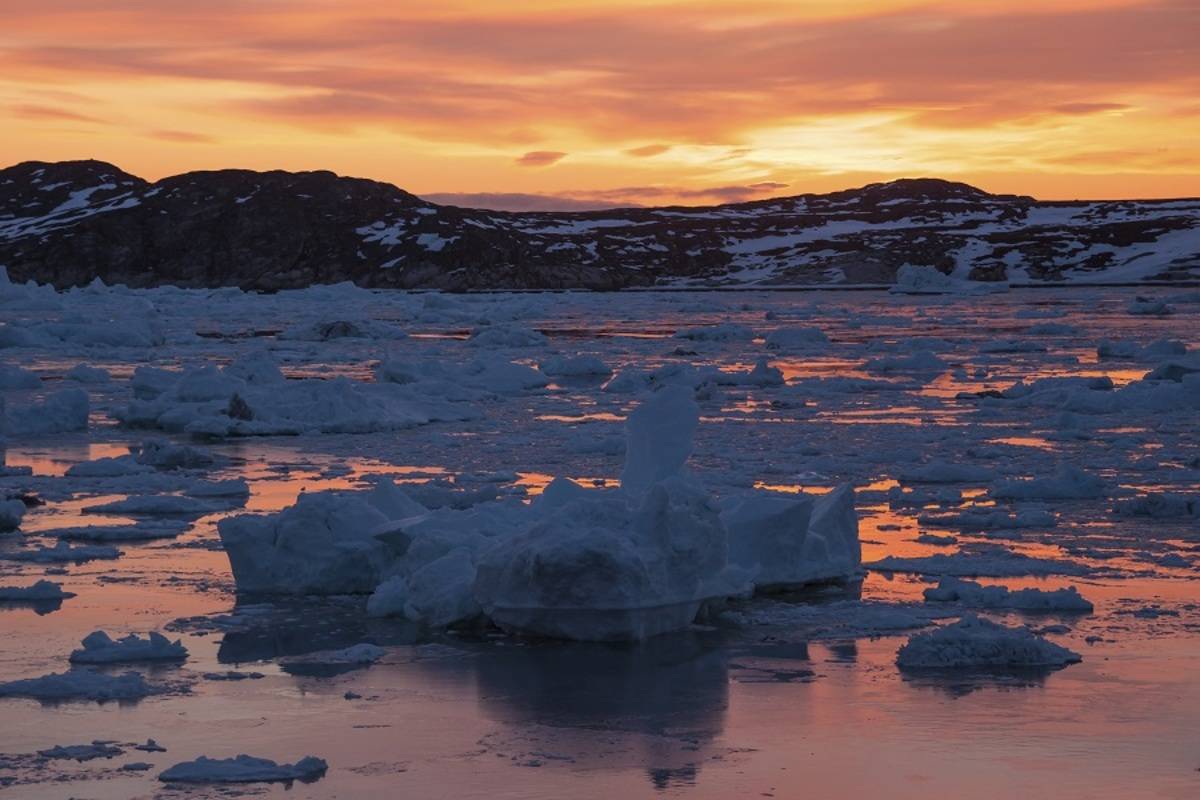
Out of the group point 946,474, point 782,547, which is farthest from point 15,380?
point 782,547

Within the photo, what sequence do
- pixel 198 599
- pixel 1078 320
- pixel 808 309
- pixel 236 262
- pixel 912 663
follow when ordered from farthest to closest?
1. pixel 236 262
2. pixel 808 309
3. pixel 1078 320
4. pixel 198 599
5. pixel 912 663

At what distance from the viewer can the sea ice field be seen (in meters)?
4.77

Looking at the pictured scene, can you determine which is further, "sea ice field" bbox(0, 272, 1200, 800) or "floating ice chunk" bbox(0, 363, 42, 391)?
"floating ice chunk" bbox(0, 363, 42, 391)

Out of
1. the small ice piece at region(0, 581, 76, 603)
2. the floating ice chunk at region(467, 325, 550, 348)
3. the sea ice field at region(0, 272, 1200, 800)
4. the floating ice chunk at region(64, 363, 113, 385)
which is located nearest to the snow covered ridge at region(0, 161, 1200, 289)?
the floating ice chunk at region(467, 325, 550, 348)

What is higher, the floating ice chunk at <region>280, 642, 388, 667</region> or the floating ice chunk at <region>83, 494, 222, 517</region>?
the floating ice chunk at <region>83, 494, 222, 517</region>

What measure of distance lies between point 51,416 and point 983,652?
10.4 meters

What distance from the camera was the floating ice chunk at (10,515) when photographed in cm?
880

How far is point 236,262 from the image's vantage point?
297 ft

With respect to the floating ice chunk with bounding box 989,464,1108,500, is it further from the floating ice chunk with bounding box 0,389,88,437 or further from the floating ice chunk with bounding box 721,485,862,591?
the floating ice chunk with bounding box 0,389,88,437

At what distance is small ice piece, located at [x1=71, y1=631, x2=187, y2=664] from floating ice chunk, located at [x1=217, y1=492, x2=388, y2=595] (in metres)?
1.29

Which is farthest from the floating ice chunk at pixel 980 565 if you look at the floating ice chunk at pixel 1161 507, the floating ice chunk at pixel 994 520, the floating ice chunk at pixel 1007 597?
the floating ice chunk at pixel 1161 507

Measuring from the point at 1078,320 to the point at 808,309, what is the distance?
37.8 ft

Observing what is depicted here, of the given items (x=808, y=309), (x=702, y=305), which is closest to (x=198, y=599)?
(x=808, y=309)

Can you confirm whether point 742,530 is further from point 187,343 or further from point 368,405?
point 187,343
